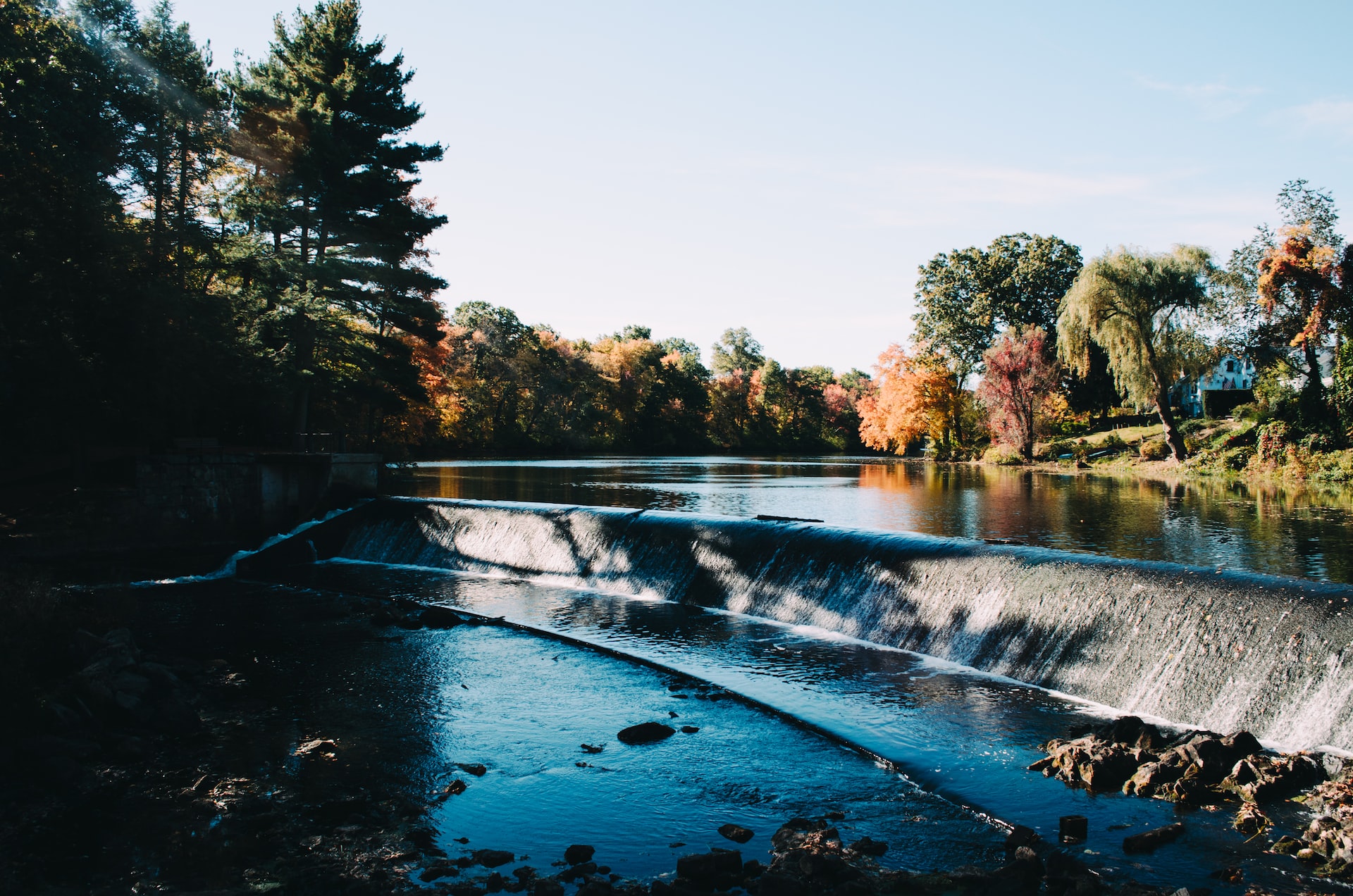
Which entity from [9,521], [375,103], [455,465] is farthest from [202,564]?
[455,465]

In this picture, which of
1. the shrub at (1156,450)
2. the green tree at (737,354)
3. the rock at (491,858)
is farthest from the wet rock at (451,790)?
the green tree at (737,354)

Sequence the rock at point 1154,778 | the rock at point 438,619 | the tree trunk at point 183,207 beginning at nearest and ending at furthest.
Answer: the rock at point 1154,778 → the rock at point 438,619 → the tree trunk at point 183,207

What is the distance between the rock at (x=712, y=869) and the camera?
5.37 m

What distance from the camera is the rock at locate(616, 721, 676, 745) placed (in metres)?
8.00

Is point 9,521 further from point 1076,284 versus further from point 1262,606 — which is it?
point 1076,284

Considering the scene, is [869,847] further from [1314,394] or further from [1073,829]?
[1314,394]

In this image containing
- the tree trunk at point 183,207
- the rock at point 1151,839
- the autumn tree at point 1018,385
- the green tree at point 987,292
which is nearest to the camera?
the rock at point 1151,839

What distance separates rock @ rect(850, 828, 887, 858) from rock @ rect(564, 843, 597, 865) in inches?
67.5

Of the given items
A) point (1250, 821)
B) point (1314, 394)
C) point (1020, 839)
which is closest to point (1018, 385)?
point (1314, 394)

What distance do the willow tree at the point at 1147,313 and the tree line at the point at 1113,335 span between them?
6 centimetres

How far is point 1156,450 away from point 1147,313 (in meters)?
6.10

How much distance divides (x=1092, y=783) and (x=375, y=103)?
2646 centimetres

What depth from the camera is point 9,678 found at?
24.0ft

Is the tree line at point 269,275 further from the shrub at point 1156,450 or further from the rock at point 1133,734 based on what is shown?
the rock at point 1133,734
